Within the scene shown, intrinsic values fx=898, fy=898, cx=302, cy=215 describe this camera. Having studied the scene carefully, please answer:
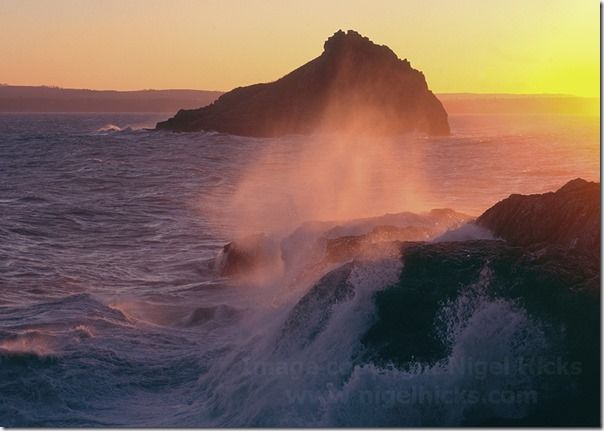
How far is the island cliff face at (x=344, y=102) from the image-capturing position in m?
102

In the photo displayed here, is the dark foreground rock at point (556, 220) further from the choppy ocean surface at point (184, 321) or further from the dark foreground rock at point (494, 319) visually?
the choppy ocean surface at point (184, 321)

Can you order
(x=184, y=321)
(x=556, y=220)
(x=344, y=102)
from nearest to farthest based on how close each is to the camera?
(x=556, y=220) → (x=184, y=321) → (x=344, y=102)

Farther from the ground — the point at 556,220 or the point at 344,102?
the point at 344,102

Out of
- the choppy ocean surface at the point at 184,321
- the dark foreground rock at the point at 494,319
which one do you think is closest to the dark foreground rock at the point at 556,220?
the dark foreground rock at the point at 494,319

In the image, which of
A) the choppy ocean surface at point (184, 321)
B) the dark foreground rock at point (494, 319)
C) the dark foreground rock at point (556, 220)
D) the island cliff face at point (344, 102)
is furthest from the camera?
the island cliff face at point (344, 102)

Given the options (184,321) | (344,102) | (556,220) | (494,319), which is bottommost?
(184,321)

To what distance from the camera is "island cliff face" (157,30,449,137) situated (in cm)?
10244

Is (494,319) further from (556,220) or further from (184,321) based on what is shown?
(184,321)

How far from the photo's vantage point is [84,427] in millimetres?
8766

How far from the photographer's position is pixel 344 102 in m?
105

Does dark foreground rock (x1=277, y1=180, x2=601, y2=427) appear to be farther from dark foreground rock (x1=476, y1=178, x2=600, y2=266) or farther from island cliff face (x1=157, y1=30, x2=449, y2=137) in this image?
island cliff face (x1=157, y1=30, x2=449, y2=137)

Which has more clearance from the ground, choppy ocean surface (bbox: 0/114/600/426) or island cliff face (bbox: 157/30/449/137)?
island cliff face (bbox: 157/30/449/137)

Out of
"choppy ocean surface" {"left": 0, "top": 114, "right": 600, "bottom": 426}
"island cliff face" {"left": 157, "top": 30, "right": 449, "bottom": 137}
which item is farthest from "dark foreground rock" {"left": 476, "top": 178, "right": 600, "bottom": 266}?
"island cliff face" {"left": 157, "top": 30, "right": 449, "bottom": 137}

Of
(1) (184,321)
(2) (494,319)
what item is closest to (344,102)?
(1) (184,321)
